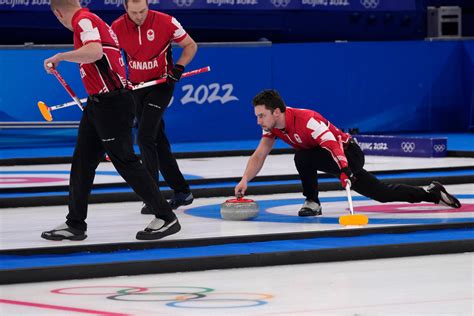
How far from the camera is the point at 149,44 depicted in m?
9.06

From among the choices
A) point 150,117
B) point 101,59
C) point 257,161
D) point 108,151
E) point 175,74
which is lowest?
point 257,161

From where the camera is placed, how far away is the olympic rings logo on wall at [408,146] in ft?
47.4

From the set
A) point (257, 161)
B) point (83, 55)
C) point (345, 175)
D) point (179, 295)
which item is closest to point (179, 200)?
point (257, 161)

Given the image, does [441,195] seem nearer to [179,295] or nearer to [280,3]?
[179,295]

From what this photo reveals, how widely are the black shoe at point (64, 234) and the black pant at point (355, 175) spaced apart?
5.95ft

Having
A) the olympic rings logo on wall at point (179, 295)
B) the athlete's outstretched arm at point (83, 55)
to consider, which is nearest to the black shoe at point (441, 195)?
the athlete's outstretched arm at point (83, 55)

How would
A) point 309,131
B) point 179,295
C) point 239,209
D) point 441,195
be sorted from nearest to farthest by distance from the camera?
1. point 179,295
2. point 309,131
3. point 239,209
4. point 441,195

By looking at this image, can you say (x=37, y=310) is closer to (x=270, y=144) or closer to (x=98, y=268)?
(x=98, y=268)

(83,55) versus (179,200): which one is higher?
(83,55)

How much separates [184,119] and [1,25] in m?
2.81

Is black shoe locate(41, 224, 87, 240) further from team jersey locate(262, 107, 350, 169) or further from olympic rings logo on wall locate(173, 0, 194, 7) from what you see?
olympic rings logo on wall locate(173, 0, 194, 7)

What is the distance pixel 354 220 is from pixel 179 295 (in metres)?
2.42

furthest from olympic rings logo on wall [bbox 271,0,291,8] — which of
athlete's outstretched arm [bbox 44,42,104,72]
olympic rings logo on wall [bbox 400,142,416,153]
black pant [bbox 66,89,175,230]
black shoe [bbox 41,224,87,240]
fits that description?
athlete's outstretched arm [bbox 44,42,104,72]

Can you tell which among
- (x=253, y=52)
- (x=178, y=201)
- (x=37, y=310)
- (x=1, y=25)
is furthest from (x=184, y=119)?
(x=37, y=310)
